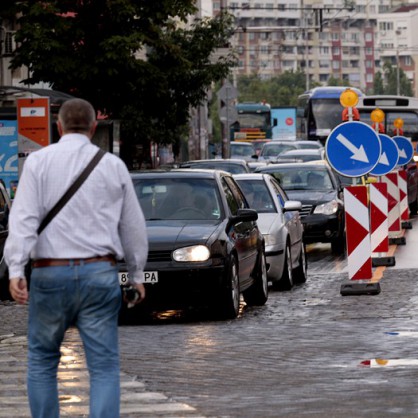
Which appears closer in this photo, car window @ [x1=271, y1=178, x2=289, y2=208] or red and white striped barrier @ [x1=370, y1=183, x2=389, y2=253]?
car window @ [x1=271, y1=178, x2=289, y2=208]

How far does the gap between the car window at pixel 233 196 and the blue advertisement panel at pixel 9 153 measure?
403 inches

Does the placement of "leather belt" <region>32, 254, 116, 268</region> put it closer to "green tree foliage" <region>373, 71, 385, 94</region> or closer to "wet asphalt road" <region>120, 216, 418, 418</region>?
"wet asphalt road" <region>120, 216, 418, 418</region>

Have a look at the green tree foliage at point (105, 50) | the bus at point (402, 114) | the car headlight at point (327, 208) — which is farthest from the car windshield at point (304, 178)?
the bus at point (402, 114)

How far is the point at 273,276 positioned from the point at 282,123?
86.3 m

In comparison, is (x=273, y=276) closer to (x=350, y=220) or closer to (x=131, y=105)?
(x=350, y=220)

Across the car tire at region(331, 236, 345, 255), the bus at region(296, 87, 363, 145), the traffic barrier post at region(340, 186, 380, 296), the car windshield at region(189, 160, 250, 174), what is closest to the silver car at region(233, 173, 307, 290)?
the traffic barrier post at region(340, 186, 380, 296)

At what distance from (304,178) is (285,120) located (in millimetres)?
77615

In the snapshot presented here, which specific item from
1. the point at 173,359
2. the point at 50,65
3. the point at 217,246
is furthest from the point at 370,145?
the point at 50,65

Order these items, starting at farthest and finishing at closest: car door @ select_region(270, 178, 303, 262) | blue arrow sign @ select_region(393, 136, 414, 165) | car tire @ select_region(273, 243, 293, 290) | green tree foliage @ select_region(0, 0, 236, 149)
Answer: green tree foliage @ select_region(0, 0, 236, 149)
blue arrow sign @ select_region(393, 136, 414, 165)
car door @ select_region(270, 178, 303, 262)
car tire @ select_region(273, 243, 293, 290)

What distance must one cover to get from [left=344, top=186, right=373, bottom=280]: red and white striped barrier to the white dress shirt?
1020cm

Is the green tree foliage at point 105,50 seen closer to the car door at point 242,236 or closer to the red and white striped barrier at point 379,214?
the red and white striped barrier at point 379,214

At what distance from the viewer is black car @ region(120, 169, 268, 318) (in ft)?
47.4

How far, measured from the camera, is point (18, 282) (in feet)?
23.8

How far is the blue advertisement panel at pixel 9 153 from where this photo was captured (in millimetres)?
26780
